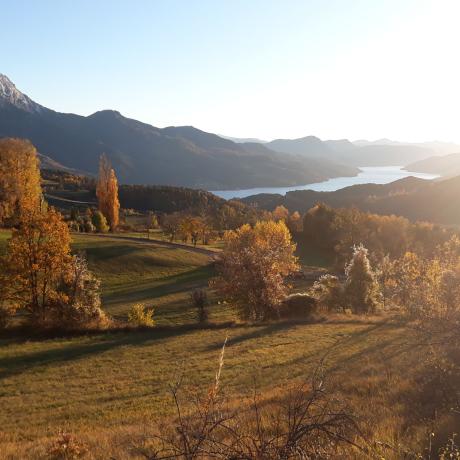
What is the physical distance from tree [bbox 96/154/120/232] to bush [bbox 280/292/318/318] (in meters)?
70.3

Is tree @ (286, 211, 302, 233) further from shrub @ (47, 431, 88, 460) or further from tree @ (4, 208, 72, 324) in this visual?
shrub @ (47, 431, 88, 460)

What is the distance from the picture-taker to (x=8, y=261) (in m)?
36.5

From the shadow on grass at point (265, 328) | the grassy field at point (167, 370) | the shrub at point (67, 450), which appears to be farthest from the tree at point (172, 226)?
the shrub at point (67, 450)

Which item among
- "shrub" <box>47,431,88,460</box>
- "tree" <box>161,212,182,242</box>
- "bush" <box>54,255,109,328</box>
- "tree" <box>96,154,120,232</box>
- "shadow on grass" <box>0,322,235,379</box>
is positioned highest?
"tree" <box>96,154,120,232</box>

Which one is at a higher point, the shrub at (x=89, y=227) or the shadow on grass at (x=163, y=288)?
the shrub at (x=89, y=227)

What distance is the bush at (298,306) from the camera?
44.2 meters

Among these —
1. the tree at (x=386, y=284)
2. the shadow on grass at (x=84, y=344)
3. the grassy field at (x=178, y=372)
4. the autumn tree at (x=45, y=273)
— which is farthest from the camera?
the tree at (x=386, y=284)

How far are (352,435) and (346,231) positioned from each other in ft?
378

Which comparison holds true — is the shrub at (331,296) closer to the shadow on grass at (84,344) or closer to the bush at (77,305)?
the shadow on grass at (84,344)

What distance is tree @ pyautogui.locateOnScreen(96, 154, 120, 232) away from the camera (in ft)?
340

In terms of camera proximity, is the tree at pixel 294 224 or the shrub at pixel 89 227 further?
the tree at pixel 294 224

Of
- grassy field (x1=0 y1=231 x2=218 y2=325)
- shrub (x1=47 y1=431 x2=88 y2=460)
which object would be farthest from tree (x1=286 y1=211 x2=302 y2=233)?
shrub (x1=47 y1=431 x2=88 y2=460)

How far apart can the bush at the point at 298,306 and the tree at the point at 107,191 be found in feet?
231

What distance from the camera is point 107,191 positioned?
4151 inches
